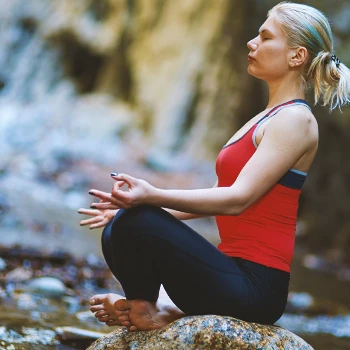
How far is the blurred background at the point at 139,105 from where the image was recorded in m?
9.91

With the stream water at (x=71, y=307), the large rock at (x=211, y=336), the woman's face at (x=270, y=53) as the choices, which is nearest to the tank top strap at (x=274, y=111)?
the woman's face at (x=270, y=53)

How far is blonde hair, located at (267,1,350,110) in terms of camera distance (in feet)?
6.37

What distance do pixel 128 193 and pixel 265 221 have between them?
492 millimetres

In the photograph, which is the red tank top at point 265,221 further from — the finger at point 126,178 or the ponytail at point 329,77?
the finger at point 126,178

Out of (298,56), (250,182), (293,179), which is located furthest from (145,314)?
(298,56)

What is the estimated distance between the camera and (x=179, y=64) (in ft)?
48.8

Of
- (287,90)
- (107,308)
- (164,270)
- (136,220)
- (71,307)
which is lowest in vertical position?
(71,307)

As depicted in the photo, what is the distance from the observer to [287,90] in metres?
2.00

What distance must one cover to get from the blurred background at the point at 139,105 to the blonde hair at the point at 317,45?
204 inches

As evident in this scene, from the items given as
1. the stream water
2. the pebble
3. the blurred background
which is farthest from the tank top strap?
the blurred background

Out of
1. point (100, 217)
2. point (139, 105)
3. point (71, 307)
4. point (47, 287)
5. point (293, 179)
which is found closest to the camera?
point (293, 179)

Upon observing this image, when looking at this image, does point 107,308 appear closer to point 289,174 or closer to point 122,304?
point 122,304

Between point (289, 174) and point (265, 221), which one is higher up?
point (289, 174)

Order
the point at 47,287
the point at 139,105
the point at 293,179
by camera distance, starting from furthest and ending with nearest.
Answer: the point at 139,105
the point at 47,287
the point at 293,179
